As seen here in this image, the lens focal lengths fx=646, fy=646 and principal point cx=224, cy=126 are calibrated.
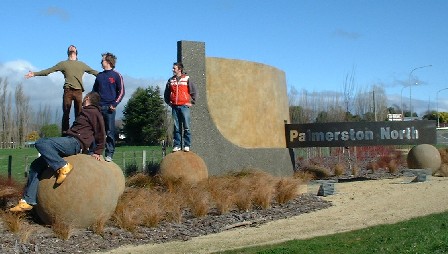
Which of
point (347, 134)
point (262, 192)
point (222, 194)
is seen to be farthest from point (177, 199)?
point (347, 134)

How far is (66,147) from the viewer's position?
9992mm

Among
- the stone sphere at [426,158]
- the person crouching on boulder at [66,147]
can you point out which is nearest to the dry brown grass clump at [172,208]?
the person crouching on boulder at [66,147]

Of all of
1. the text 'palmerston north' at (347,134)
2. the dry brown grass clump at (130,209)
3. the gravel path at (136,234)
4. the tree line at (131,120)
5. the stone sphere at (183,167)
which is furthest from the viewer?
the tree line at (131,120)

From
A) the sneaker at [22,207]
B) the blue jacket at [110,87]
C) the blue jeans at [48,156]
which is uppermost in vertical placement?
the blue jacket at [110,87]

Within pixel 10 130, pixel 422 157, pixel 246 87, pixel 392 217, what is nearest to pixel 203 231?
pixel 392 217

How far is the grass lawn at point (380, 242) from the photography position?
8211mm

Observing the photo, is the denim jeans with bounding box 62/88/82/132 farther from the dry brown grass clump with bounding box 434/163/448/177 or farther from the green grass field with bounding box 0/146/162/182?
the dry brown grass clump with bounding box 434/163/448/177

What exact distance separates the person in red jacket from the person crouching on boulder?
4594 millimetres

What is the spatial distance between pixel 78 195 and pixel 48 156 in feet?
2.47

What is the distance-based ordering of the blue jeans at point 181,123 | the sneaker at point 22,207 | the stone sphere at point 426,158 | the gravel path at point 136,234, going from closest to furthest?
1. the gravel path at point 136,234
2. the sneaker at point 22,207
3. the blue jeans at point 181,123
4. the stone sphere at point 426,158

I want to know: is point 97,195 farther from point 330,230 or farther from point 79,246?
point 330,230

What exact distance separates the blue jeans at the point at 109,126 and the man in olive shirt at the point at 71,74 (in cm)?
85

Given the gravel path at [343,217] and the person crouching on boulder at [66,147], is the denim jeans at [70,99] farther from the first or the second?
the gravel path at [343,217]

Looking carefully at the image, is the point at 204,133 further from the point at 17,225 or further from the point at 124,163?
the point at 17,225
